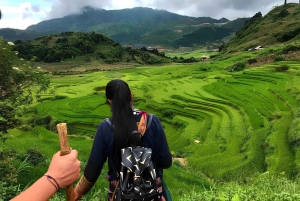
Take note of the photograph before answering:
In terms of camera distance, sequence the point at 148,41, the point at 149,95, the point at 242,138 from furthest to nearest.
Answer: the point at 148,41, the point at 149,95, the point at 242,138

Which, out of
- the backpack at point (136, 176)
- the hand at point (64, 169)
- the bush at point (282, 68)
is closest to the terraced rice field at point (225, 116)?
the bush at point (282, 68)

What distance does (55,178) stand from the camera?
133cm

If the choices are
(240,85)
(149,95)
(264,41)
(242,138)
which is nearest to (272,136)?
(242,138)

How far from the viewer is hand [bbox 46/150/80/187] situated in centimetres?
134

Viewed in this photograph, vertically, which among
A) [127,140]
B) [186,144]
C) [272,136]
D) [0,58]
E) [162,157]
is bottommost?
[186,144]

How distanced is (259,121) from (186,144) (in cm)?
302

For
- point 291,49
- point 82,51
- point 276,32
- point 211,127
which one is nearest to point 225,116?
point 211,127

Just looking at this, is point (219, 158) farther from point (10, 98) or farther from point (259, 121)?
point (10, 98)

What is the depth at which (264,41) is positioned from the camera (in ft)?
107

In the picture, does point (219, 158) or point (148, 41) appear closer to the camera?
point (219, 158)

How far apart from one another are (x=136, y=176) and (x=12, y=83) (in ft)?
14.5

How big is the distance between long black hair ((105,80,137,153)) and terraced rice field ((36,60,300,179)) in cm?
601

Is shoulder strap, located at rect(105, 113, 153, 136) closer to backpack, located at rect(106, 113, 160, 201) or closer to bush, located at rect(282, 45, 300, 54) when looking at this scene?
backpack, located at rect(106, 113, 160, 201)

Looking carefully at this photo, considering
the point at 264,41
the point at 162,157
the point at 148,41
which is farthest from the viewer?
the point at 148,41
